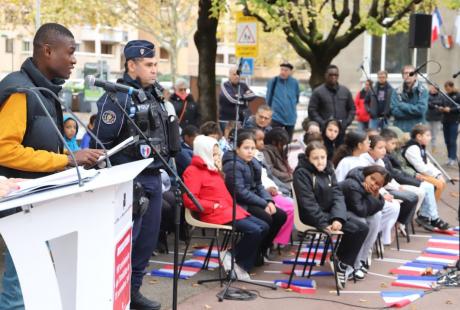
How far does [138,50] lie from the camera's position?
5.25 meters

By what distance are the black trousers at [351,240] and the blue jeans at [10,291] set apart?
151 inches

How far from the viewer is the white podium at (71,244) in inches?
127

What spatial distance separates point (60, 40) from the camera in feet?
14.0

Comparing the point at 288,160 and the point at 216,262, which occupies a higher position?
the point at 288,160

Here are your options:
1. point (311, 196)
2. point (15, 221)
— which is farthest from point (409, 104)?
point (15, 221)

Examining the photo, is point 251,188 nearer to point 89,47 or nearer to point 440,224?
point 440,224

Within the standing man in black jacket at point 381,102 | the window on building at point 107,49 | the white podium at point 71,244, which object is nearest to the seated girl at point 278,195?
the white podium at point 71,244

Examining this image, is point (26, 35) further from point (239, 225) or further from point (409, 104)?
point (239, 225)

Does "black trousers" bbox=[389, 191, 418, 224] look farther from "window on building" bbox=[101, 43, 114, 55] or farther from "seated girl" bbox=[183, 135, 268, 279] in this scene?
"window on building" bbox=[101, 43, 114, 55]

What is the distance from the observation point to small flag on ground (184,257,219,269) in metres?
7.53

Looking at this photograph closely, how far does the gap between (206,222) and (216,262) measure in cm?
94

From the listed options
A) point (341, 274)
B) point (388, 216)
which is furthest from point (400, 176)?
point (341, 274)

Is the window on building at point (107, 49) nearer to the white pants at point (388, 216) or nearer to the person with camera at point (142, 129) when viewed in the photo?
the white pants at point (388, 216)

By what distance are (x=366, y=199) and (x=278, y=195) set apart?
1209 mm
